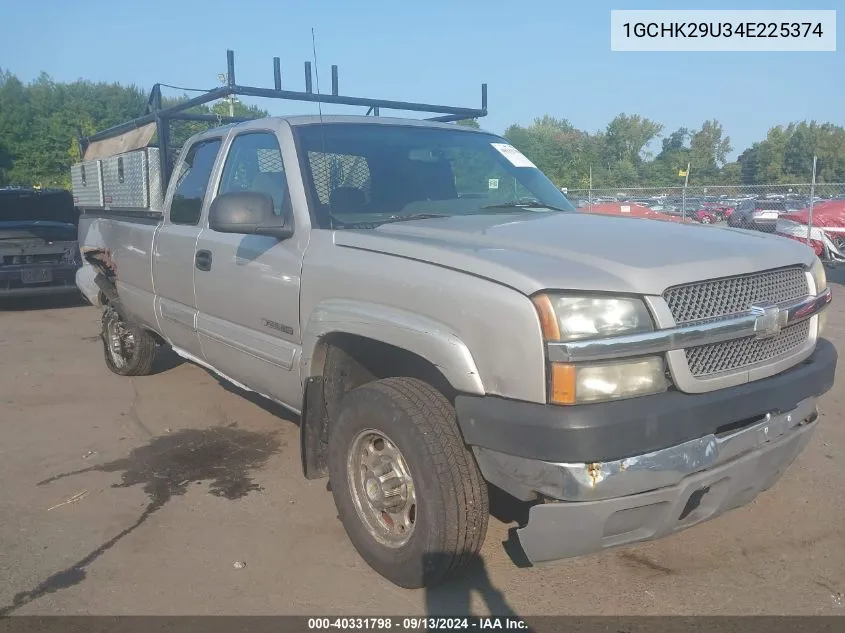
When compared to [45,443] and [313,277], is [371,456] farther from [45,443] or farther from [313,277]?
[45,443]

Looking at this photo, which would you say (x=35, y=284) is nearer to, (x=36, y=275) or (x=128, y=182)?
(x=36, y=275)

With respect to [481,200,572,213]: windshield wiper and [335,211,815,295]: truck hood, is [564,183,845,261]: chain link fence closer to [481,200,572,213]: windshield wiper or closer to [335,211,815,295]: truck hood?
[481,200,572,213]: windshield wiper

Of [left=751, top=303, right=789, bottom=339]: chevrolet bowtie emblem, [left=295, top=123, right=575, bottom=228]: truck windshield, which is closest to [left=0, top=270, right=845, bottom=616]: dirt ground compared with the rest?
[left=751, top=303, right=789, bottom=339]: chevrolet bowtie emblem

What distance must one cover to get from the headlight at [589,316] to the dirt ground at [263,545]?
118cm

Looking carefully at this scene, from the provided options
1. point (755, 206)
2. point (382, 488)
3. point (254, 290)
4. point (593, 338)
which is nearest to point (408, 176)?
point (254, 290)

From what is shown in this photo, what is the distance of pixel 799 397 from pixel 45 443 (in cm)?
442

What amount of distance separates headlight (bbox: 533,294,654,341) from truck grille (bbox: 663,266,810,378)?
143mm

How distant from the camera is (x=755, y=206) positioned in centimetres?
1529

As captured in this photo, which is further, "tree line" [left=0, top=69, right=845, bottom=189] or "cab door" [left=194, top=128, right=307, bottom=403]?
"tree line" [left=0, top=69, right=845, bottom=189]

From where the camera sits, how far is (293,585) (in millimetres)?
3064

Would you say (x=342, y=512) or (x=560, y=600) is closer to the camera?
(x=560, y=600)

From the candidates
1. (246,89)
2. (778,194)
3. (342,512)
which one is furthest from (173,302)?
(778,194)

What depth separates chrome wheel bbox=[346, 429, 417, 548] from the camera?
114 inches

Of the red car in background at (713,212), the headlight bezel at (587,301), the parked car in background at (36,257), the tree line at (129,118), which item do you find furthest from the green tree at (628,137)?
the headlight bezel at (587,301)
